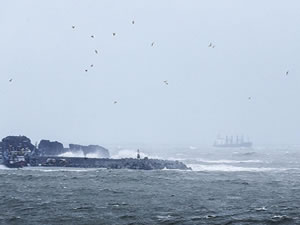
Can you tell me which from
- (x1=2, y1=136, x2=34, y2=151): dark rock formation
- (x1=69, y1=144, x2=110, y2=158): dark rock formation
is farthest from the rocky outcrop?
(x1=69, y1=144, x2=110, y2=158): dark rock formation

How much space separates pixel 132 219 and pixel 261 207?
1277 cm

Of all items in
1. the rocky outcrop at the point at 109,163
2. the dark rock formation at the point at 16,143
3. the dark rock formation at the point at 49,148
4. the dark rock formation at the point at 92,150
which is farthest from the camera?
the dark rock formation at the point at 92,150

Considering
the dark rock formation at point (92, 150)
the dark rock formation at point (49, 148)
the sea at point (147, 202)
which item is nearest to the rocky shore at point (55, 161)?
the dark rock formation at point (49, 148)

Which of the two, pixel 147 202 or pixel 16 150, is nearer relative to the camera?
pixel 147 202

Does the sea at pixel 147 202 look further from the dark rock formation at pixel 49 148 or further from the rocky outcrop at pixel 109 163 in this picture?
the dark rock formation at pixel 49 148

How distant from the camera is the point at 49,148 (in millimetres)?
142375

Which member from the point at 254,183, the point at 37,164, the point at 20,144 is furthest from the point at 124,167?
the point at 254,183

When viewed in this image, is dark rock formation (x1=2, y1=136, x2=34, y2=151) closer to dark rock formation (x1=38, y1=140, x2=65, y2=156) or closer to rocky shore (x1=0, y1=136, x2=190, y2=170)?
rocky shore (x1=0, y1=136, x2=190, y2=170)

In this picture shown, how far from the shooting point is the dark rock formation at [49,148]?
13862 cm

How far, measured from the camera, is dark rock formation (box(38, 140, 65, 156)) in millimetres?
138625

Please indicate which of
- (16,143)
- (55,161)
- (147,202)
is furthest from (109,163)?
(147,202)

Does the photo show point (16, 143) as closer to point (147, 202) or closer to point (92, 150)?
point (92, 150)

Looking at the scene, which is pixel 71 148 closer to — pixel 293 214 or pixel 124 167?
pixel 124 167

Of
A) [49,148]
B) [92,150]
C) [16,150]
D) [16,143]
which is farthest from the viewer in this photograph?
[92,150]
